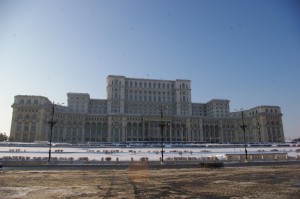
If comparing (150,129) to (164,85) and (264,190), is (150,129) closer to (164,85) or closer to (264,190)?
(164,85)

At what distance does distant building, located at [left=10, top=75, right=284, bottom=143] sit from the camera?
114 metres

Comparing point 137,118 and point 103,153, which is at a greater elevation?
point 137,118

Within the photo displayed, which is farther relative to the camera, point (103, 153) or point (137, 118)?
point (137, 118)

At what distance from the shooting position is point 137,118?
13012cm

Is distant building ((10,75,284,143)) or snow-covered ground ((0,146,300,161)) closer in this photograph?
snow-covered ground ((0,146,300,161))

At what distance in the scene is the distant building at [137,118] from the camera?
114013 millimetres

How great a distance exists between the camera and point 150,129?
12962 centimetres

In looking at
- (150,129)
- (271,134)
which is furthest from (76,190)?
(271,134)

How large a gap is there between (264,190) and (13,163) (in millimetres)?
32699

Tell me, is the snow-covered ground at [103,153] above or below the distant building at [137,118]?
below

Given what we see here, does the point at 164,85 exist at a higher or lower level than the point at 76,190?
higher

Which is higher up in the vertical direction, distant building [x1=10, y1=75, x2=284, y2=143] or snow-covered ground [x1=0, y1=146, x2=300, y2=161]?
distant building [x1=10, y1=75, x2=284, y2=143]

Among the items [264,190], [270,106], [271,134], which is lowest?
[264,190]

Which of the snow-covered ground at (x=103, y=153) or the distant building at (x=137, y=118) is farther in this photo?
the distant building at (x=137, y=118)
